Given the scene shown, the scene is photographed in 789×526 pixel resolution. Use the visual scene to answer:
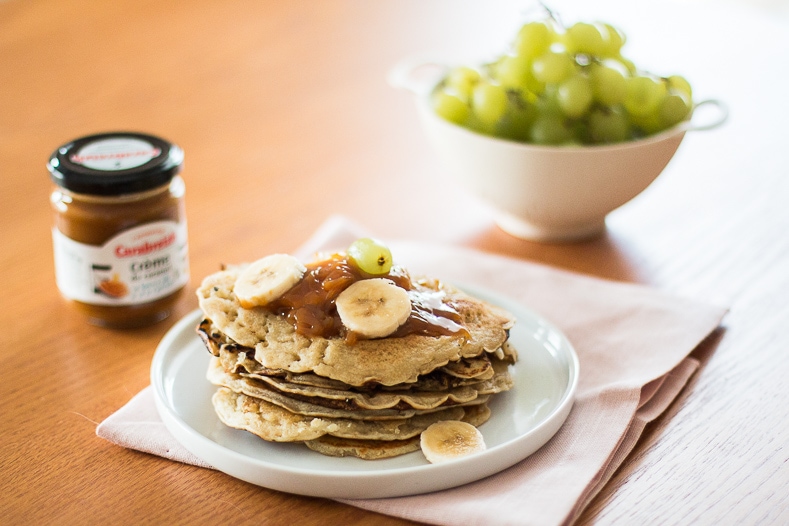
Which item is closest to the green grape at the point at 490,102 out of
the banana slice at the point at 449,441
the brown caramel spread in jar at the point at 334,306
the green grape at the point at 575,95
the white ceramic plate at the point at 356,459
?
the green grape at the point at 575,95

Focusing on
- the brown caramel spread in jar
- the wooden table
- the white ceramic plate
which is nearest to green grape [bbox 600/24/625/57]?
the wooden table

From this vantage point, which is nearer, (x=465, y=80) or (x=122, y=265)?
(x=122, y=265)

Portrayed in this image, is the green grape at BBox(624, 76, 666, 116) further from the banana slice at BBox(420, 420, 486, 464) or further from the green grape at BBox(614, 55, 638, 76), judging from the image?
the banana slice at BBox(420, 420, 486, 464)

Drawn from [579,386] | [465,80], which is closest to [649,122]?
[465,80]

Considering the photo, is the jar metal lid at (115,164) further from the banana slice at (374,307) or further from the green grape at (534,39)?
the green grape at (534,39)

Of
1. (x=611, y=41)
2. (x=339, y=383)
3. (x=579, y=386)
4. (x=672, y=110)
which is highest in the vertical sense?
(x=611, y=41)

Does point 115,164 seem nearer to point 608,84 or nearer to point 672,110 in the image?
point 608,84
